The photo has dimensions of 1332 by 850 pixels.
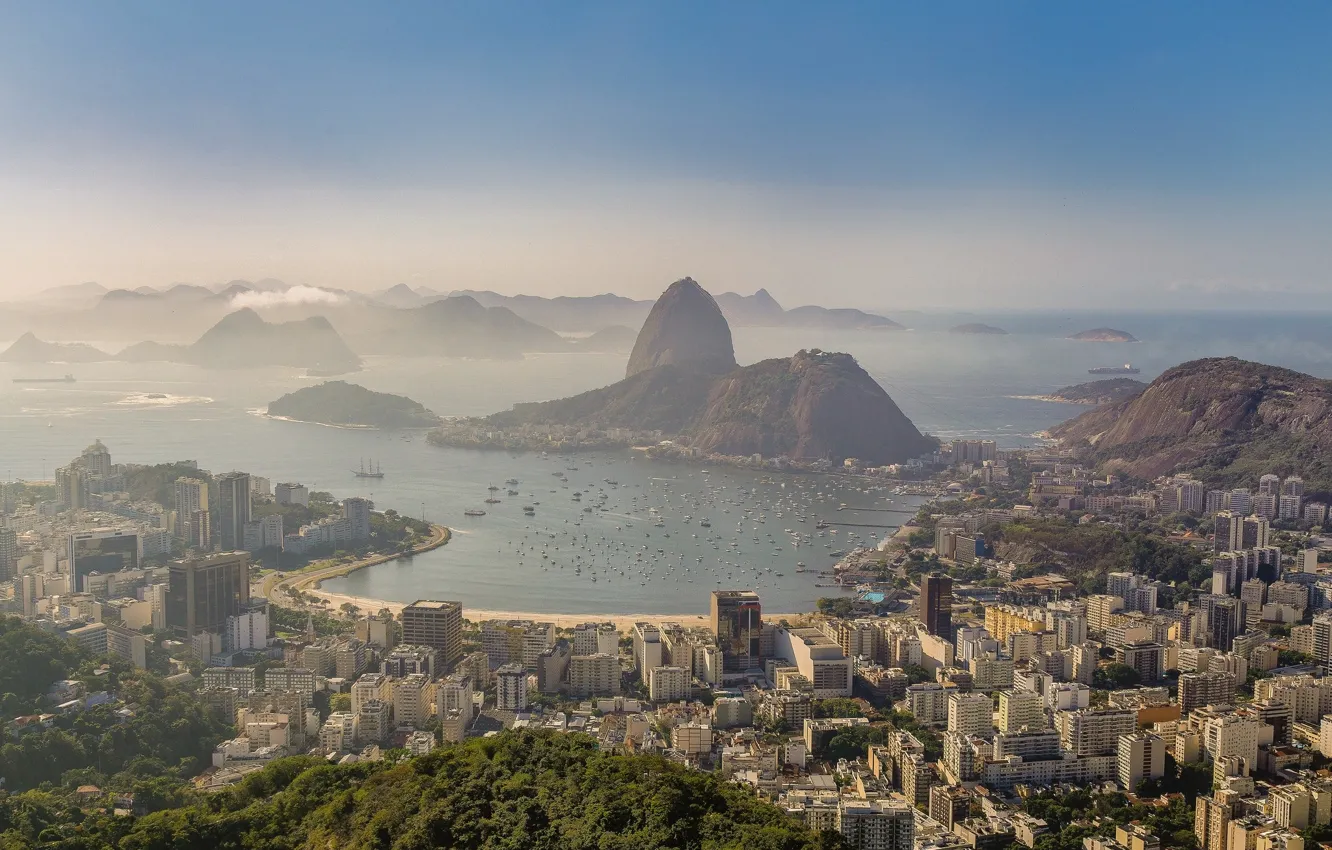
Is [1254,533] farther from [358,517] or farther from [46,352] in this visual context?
[46,352]

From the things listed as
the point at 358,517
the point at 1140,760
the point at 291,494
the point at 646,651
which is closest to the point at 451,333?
the point at 291,494

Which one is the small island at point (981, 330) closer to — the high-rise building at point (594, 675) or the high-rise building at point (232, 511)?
the high-rise building at point (232, 511)

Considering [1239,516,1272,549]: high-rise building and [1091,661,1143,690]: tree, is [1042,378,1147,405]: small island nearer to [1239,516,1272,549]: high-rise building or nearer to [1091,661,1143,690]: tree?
[1239,516,1272,549]: high-rise building

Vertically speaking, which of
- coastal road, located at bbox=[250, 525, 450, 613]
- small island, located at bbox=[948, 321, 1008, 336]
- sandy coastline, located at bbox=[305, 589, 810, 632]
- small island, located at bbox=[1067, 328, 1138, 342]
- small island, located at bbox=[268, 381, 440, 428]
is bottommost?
sandy coastline, located at bbox=[305, 589, 810, 632]

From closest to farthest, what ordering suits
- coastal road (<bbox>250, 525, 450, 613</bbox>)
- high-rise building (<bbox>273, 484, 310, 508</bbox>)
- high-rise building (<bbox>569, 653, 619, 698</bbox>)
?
high-rise building (<bbox>569, 653, 619, 698</bbox>) → coastal road (<bbox>250, 525, 450, 613</bbox>) → high-rise building (<bbox>273, 484, 310, 508</bbox>)

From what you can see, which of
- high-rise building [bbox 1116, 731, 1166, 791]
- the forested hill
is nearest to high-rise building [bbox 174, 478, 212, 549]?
the forested hill

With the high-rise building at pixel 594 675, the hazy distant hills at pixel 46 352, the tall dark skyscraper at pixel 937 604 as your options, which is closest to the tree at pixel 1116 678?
the tall dark skyscraper at pixel 937 604

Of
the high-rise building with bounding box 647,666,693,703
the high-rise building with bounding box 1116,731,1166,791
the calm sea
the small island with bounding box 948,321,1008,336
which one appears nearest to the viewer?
the high-rise building with bounding box 1116,731,1166,791
